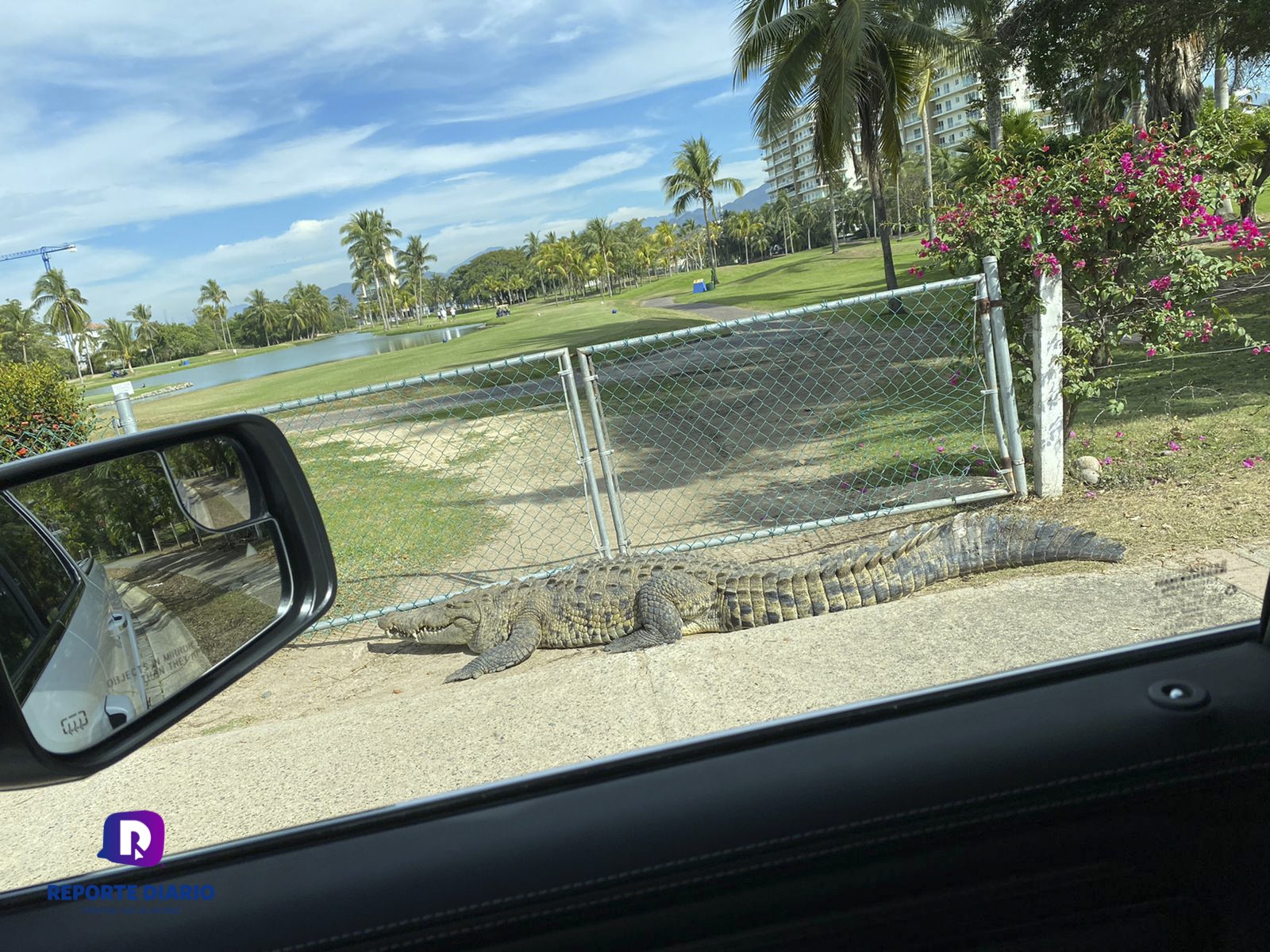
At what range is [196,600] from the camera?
2.43 metres

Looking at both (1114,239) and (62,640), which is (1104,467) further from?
(62,640)

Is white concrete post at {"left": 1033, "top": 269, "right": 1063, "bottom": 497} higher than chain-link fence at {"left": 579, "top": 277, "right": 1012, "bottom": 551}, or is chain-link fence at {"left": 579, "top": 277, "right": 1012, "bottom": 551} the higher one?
white concrete post at {"left": 1033, "top": 269, "right": 1063, "bottom": 497}

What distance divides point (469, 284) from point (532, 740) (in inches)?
6416

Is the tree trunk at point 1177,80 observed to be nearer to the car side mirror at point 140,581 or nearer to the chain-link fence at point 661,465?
the chain-link fence at point 661,465

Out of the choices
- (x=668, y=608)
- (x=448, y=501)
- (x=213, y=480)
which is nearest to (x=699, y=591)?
(x=668, y=608)

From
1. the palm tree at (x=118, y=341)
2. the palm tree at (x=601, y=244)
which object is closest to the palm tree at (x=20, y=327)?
the palm tree at (x=118, y=341)

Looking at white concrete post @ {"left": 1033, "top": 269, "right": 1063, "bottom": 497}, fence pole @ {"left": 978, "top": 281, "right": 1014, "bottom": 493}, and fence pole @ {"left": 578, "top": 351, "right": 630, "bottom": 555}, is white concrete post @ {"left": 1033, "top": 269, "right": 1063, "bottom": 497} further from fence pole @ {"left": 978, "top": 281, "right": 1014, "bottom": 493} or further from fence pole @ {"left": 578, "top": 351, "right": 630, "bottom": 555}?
fence pole @ {"left": 578, "top": 351, "right": 630, "bottom": 555}

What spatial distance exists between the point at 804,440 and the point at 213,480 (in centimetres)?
796

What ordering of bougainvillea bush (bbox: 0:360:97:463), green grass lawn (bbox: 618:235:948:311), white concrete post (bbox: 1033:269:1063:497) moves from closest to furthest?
white concrete post (bbox: 1033:269:1063:497), bougainvillea bush (bbox: 0:360:97:463), green grass lawn (bbox: 618:235:948:311)

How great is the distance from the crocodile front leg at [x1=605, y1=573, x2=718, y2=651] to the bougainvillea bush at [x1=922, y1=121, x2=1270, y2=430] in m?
3.10

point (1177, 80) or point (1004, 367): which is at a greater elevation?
point (1177, 80)

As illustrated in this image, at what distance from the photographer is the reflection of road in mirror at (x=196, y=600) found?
2216 millimetres

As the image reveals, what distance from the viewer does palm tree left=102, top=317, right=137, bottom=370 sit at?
402ft

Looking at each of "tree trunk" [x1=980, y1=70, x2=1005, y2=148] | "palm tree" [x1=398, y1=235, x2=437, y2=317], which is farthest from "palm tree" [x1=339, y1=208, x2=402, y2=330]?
"tree trunk" [x1=980, y1=70, x2=1005, y2=148]
